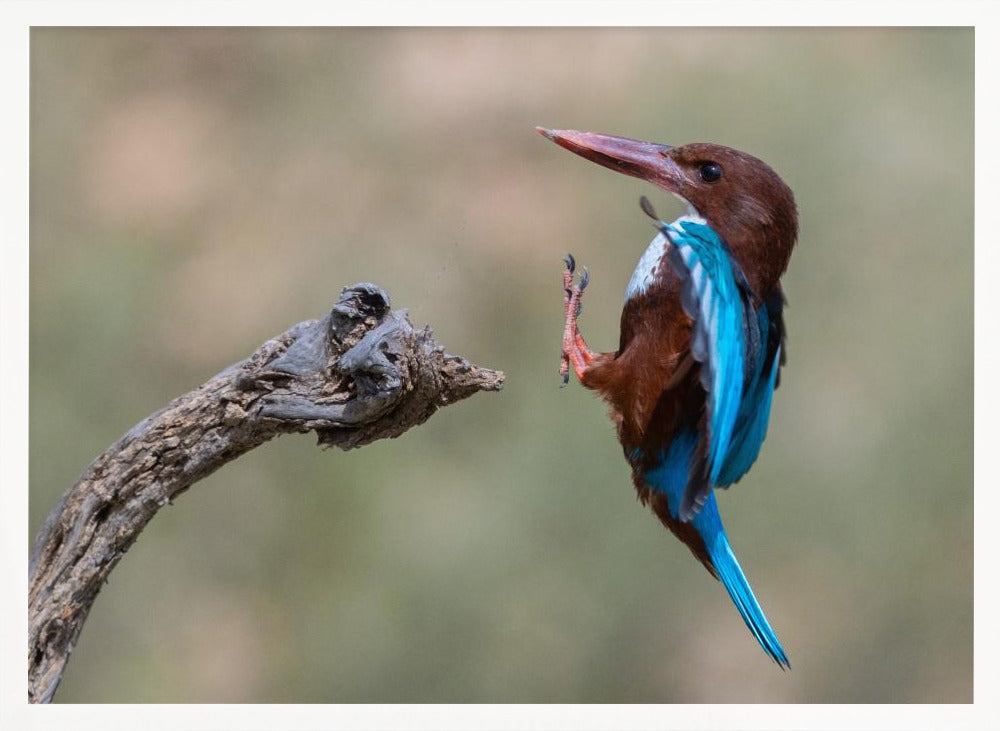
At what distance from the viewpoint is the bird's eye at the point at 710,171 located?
2100 mm

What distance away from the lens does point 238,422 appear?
1.99 m

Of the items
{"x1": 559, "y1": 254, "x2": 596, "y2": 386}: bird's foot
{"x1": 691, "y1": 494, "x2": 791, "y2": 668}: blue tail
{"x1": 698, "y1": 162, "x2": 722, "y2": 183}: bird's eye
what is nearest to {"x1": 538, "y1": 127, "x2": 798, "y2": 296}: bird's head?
{"x1": 698, "y1": 162, "x2": 722, "y2": 183}: bird's eye

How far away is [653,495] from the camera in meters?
2.15

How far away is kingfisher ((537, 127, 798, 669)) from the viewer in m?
1.98

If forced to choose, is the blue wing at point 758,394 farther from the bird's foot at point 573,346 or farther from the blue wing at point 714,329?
the bird's foot at point 573,346

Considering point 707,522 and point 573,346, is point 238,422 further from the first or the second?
point 707,522

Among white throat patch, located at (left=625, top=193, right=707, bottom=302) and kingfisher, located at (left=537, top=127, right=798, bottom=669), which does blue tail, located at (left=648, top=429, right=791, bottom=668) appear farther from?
white throat patch, located at (left=625, top=193, right=707, bottom=302)

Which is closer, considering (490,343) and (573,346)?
(573,346)

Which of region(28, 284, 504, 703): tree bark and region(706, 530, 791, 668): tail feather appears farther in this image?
region(706, 530, 791, 668): tail feather

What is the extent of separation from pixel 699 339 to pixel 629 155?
0.45 m

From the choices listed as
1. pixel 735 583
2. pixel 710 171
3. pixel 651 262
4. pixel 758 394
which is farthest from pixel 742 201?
pixel 735 583

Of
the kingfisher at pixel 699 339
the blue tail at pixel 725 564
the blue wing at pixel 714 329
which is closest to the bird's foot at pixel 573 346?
the kingfisher at pixel 699 339
